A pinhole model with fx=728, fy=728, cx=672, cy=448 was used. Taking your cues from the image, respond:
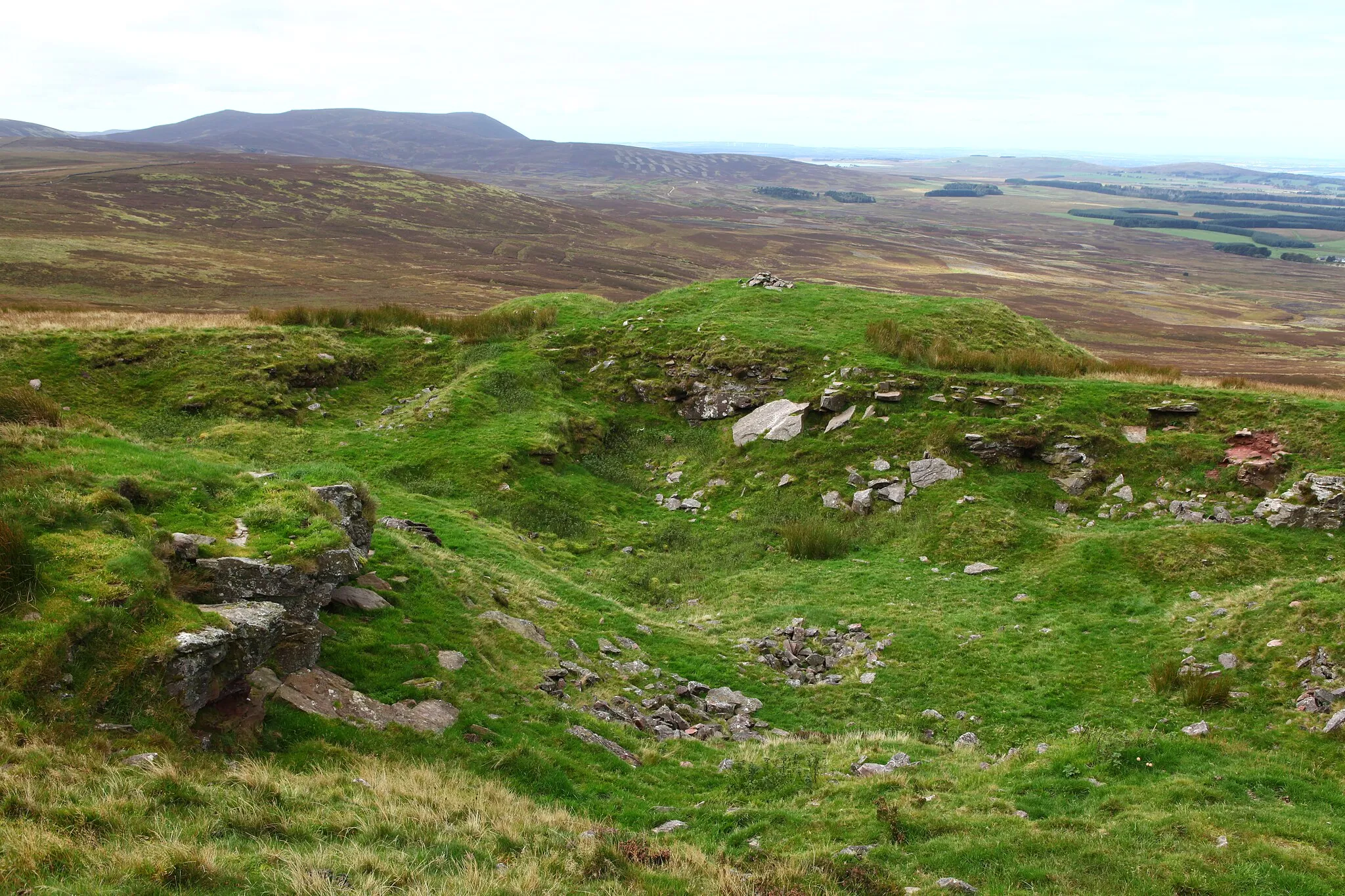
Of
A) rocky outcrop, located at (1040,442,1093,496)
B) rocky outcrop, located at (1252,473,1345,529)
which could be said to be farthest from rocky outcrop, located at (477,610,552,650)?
rocky outcrop, located at (1252,473,1345,529)

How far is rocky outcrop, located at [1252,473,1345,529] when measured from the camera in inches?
664

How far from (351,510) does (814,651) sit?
9870mm

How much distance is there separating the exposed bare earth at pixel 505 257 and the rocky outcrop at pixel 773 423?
4461cm

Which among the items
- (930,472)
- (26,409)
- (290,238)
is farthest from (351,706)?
(290,238)

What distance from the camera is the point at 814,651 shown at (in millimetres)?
15703

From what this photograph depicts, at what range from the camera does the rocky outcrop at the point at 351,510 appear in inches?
533

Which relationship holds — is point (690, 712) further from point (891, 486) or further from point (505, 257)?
point (505, 257)

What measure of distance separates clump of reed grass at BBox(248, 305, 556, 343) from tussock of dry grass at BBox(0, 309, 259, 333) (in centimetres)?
157

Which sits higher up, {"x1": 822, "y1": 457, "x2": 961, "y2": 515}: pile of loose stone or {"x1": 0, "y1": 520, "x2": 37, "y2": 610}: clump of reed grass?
{"x1": 0, "y1": 520, "x2": 37, "y2": 610}: clump of reed grass

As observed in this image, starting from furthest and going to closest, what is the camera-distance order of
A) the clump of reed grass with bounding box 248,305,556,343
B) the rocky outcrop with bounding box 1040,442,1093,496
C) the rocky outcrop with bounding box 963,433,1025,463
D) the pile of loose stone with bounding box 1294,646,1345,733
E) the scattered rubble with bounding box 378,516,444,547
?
the clump of reed grass with bounding box 248,305,556,343, the rocky outcrop with bounding box 963,433,1025,463, the rocky outcrop with bounding box 1040,442,1093,496, the scattered rubble with bounding box 378,516,444,547, the pile of loose stone with bounding box 1294,646,1345,733

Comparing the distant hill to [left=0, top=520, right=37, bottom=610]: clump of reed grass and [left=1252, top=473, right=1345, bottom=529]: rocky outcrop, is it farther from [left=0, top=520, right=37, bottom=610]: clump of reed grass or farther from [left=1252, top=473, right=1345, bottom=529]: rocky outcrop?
[left=1252, top=473, right=1345, bottom=529]: rocky outcrop

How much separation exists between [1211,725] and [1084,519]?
347 inches

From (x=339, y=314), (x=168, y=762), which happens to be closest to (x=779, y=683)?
(x=168, y=762)

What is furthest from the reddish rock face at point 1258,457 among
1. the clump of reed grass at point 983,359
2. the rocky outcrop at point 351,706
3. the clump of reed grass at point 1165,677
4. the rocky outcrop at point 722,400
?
the rocky outcrop at point 351,706
